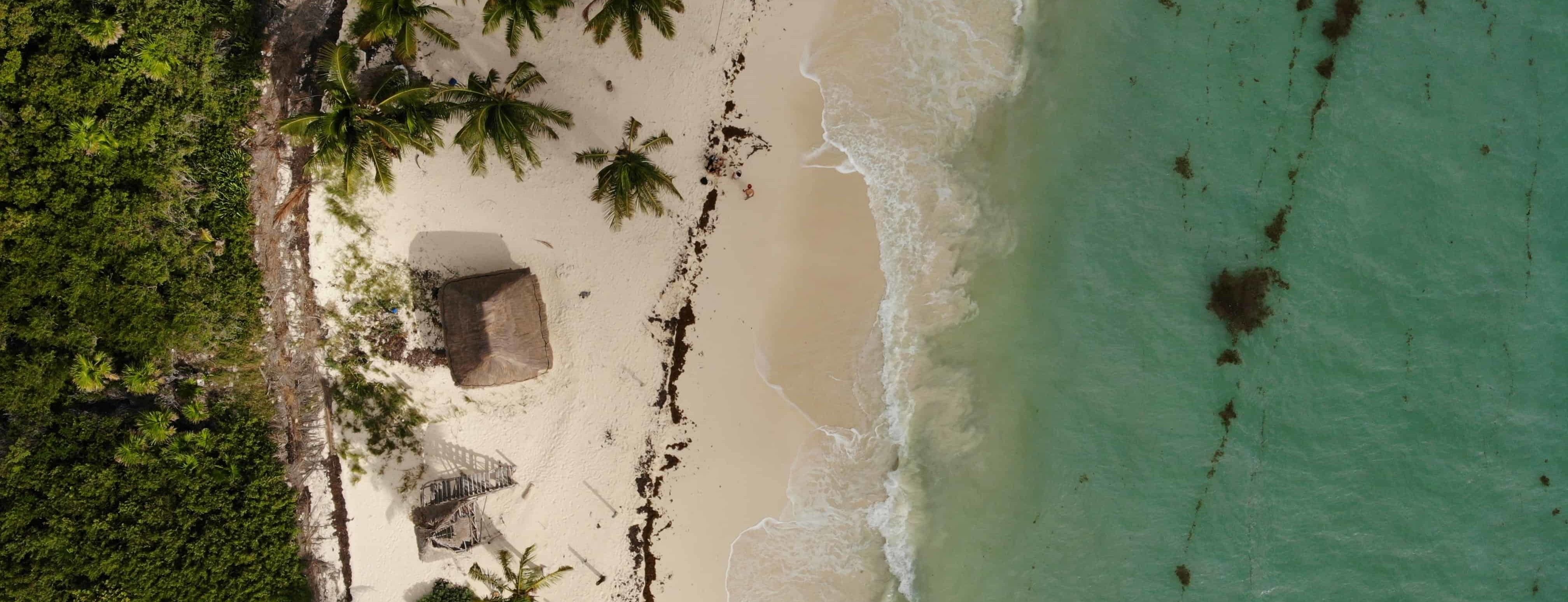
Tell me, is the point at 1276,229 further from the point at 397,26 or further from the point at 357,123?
the point at 357,123

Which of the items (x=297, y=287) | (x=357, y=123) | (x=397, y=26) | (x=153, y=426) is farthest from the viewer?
(x=297, y=287)

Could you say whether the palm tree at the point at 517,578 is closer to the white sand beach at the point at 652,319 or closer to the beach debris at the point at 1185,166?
the white sand beach at the point at 652,319

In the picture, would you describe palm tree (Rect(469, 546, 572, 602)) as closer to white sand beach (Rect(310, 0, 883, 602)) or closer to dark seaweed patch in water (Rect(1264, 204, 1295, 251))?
white sand beach (Rect(310, 0, 883, 602))

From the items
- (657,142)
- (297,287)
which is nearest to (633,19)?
(657,142)

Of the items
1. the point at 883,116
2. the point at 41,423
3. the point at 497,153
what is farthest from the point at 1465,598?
the point at 41,423

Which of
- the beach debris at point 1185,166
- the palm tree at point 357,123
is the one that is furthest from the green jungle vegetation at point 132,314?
the beach debris at point 1185,166

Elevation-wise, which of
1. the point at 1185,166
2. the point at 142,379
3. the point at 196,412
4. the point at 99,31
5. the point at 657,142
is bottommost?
the point at 196,412

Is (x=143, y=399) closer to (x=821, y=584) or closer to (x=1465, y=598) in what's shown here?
(x=821, y=584)
